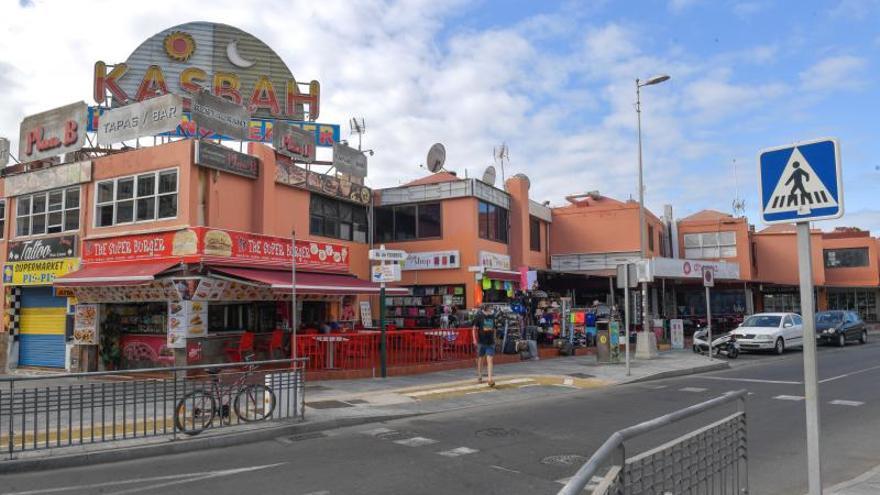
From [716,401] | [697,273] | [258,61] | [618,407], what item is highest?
[258,61]

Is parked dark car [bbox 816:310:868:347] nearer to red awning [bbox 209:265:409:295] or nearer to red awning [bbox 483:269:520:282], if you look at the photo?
red awning [bbox 483:269:520:282]

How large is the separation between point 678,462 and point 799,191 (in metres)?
2.31

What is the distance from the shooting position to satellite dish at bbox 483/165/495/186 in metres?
25.9

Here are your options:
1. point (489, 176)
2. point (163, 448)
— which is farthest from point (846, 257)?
point (163, 448)

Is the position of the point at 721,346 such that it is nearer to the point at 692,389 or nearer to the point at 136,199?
the point at 692,389

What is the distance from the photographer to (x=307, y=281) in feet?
56.7

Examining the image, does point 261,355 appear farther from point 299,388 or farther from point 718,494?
point 718,494

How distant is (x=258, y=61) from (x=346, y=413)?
2107 centimetres

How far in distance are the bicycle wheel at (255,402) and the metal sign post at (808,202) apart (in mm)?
7679

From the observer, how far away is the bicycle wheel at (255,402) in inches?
384

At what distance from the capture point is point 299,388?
33.6 ft

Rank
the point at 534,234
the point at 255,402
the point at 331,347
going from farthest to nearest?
1. the point at 534,234
2. the point at 331,347
3. the point at 255,402

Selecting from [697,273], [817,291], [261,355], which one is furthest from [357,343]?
[817,291]

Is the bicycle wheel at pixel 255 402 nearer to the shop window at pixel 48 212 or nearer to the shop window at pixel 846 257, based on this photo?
the shop window at pixel 48 212
